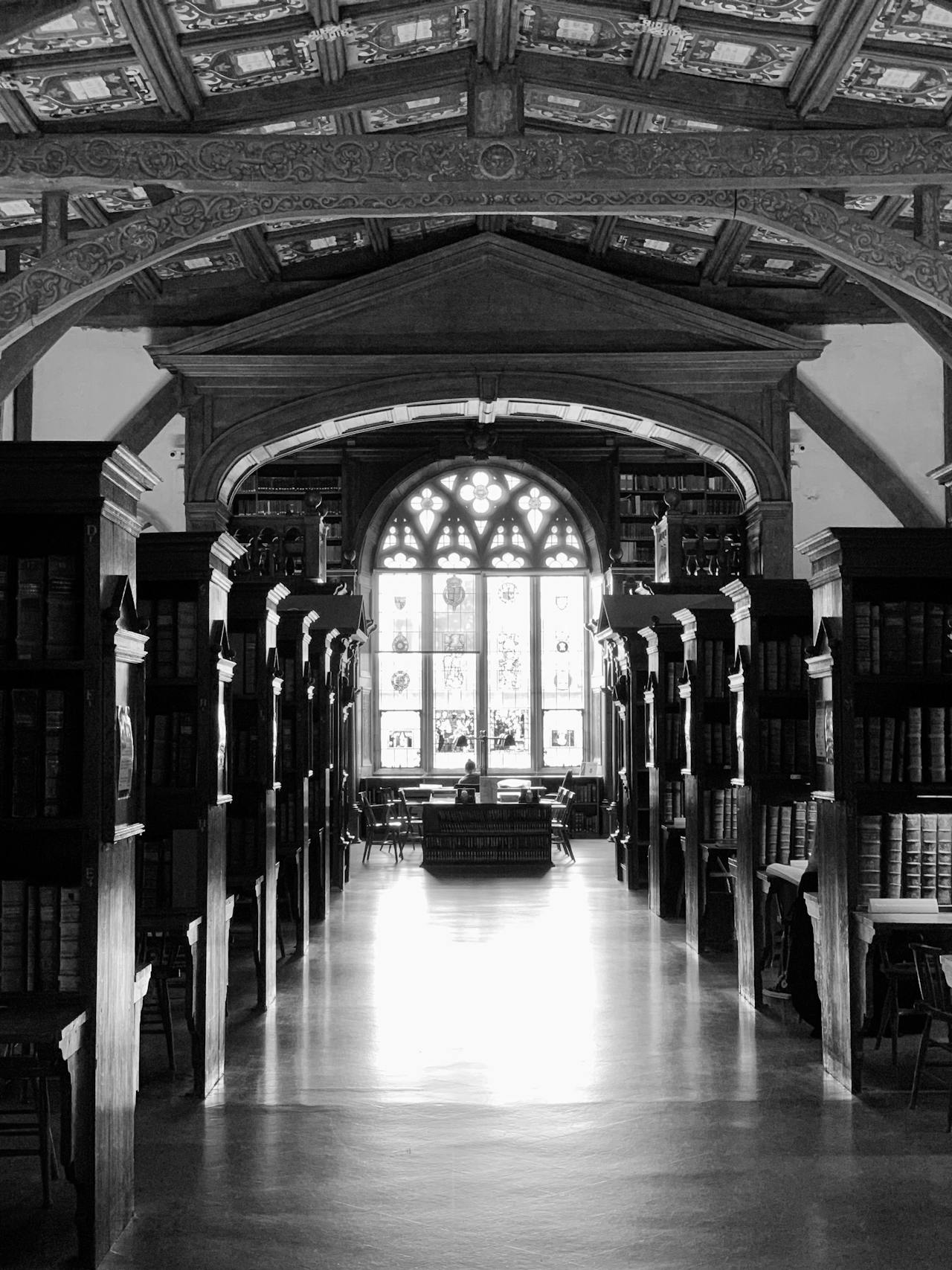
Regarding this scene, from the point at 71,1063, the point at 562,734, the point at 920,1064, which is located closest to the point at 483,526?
the point at 562,734

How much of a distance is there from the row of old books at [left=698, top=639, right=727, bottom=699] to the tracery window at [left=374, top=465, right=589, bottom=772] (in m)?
11.6

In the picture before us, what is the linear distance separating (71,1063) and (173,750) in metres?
2.89

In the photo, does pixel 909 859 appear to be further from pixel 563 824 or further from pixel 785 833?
pixel 563 824

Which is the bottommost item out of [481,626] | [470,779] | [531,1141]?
[531,1141]

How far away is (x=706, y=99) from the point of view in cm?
969

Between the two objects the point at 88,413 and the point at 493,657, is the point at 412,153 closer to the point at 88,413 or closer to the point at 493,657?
the point at 88,413

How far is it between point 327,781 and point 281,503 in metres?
8.20

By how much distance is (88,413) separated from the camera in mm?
13562

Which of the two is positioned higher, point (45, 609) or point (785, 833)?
point (45, 609)

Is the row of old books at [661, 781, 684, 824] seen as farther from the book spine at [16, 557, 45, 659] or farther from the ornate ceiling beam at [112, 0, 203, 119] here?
the book spine at [16, 557, 45, 659]

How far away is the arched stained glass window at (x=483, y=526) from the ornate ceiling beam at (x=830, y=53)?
12.4 m

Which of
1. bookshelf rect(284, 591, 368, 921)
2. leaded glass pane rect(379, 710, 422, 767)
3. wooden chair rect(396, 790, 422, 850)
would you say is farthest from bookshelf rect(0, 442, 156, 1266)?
leaded glass pane rect(379, 710, 422, 767)

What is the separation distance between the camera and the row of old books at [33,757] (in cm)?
432

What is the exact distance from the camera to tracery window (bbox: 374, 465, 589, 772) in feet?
70.9
